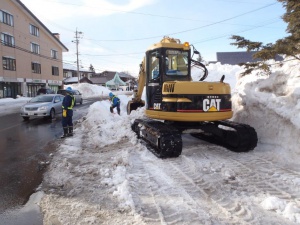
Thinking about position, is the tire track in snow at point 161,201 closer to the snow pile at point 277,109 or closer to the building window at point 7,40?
the snow pile at point 277,109

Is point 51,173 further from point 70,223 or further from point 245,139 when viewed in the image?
point 245,139

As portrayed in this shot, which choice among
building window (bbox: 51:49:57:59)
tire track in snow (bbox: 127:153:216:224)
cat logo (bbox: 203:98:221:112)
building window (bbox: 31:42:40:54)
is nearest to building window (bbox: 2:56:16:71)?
building window (bbox: 31:42:40:54)

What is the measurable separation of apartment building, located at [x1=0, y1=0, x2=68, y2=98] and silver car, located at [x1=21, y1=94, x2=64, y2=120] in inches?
860

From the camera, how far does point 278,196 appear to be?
448 centimetres

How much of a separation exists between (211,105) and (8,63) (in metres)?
36.1

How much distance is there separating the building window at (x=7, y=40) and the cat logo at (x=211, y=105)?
35.7 meters

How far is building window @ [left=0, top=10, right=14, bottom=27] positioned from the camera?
35469 mm

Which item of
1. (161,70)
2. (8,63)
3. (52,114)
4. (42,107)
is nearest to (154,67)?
(161,70)

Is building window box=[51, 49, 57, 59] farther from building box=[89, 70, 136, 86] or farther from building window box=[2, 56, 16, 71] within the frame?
building box=[89, 70, 136, 86]

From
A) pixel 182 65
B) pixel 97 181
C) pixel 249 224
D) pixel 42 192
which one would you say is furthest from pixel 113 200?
pixel 182 65

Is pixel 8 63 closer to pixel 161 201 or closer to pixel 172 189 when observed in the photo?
pixel 172 189

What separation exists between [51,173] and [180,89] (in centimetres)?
360

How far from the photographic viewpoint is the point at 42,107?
590 inches

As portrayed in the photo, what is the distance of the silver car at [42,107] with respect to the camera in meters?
14.9
